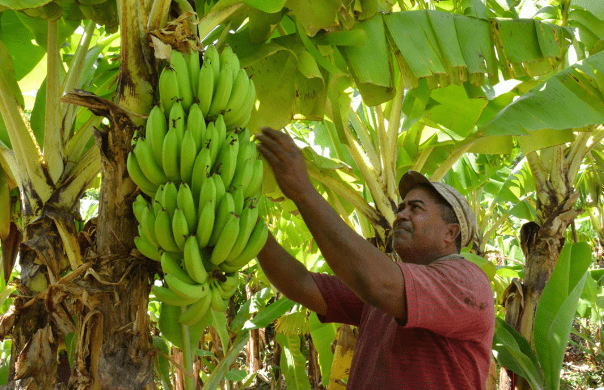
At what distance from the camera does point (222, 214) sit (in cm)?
119

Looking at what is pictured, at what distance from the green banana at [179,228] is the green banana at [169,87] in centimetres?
33

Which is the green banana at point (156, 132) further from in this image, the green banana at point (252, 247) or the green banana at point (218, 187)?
the green banana at point (252, 247)

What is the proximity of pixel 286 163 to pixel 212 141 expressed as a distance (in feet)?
0.87

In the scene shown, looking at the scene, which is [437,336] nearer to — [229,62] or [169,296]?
[169,296]

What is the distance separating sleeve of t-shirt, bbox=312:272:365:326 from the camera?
6.17ft

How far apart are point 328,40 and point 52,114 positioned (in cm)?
125

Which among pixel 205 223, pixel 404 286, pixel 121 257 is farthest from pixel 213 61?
pixel 404 286

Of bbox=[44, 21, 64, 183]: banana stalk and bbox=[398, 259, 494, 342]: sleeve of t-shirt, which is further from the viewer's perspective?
bbox=[44, 21, 64, 183]: banana stalk

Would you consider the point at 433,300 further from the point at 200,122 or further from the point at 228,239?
the point at 200,122

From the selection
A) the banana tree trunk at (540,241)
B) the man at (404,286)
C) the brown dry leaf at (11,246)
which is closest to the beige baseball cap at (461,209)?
the man at (404,286)

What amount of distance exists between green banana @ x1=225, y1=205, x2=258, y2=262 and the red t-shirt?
43cm

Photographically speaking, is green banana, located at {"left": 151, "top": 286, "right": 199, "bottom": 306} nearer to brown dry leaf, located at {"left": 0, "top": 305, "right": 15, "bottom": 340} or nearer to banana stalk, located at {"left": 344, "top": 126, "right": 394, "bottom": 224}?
brown dry leaf, located at {"left": 0, "top": 305, "right": 15, "bottom": 340}

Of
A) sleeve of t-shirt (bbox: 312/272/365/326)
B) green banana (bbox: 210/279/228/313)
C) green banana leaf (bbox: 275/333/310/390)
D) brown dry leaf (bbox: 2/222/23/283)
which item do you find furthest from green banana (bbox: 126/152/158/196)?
green banana leaf (bbox: 275/333/310/390)

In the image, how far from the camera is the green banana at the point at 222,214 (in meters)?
1.17
